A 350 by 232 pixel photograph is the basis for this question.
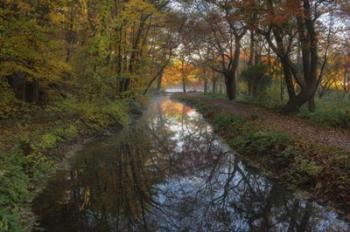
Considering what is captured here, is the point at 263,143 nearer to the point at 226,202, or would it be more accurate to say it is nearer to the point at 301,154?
the point at 301,154

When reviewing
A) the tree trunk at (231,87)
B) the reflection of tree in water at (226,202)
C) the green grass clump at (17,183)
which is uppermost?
the tree trunk at (231,87)

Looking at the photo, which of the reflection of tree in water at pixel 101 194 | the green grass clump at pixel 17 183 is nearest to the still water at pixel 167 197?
the reflection of tree in water at pixel 101 194

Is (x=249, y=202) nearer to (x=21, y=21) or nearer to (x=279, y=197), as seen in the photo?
(x=279, y=197)

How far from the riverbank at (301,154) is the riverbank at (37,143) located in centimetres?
652

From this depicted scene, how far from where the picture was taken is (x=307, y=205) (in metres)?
8.47

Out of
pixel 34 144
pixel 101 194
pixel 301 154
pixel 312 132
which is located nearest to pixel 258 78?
pixel 312 132

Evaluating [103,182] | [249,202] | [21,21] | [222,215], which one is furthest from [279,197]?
[21,21]

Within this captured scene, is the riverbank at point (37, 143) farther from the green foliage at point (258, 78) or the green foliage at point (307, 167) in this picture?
the green foliage at point (258, 78)

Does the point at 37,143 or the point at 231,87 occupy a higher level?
the point at 231,87

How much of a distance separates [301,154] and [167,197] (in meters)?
4.17

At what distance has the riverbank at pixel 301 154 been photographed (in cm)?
864

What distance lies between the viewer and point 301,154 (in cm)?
1048

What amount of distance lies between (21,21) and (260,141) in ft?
30.2

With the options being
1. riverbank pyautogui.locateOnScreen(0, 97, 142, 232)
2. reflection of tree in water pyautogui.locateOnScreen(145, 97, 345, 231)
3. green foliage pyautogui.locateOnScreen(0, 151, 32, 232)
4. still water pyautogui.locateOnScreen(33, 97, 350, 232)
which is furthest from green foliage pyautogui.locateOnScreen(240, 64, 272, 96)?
green foliage pyautogui.locateOnScreen(0, 151, 32, 232)
